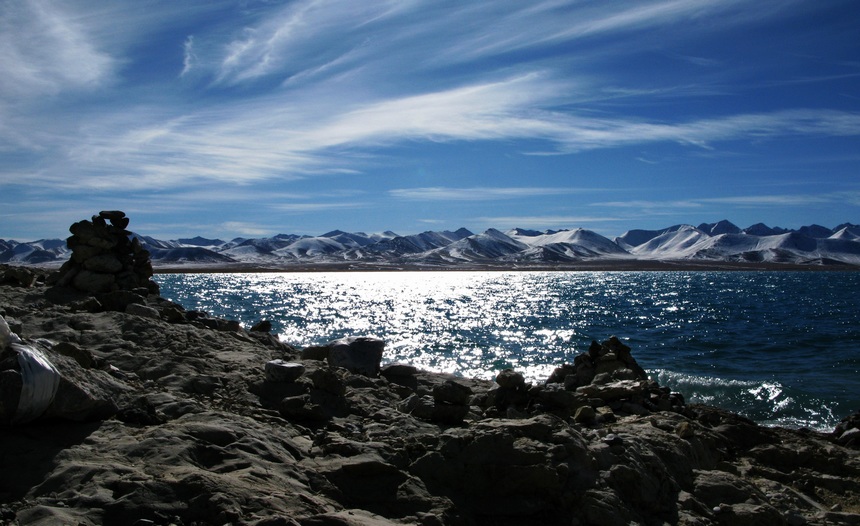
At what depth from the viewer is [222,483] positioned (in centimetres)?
529

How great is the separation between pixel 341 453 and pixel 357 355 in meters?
5.51

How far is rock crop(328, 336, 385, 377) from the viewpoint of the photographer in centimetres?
1186

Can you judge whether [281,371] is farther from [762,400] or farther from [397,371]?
[762,400]

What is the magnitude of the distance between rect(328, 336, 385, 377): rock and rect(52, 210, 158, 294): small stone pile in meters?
8.14

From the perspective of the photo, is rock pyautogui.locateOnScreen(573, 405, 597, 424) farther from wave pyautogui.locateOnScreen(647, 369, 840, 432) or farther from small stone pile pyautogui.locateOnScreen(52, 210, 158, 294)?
small stone pile pyautogui.locateOnScreen(52, 210, 158, 294)

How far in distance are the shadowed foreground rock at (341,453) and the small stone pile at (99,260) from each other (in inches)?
238

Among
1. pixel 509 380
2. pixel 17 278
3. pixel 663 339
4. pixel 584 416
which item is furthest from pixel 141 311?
pixel 663 339

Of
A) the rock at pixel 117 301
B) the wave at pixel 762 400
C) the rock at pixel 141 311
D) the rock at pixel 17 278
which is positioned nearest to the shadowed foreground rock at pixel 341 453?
the rock at pixel 141 311

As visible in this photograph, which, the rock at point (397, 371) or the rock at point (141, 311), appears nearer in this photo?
the rock at point (397, 371)

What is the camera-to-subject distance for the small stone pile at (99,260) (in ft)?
57.4

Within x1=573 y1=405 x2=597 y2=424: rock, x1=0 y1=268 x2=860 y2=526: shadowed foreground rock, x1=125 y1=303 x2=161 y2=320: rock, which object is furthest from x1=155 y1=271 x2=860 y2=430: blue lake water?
x1=125 y1=303 x2=161 y2=320: rock

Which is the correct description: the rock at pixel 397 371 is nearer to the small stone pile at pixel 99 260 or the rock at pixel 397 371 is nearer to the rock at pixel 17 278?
the small stone pile at pixel 99 260

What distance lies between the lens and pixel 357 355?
1205 centimetres

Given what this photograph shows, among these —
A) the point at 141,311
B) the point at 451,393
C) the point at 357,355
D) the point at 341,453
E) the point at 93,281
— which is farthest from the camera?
the point at 93,281
